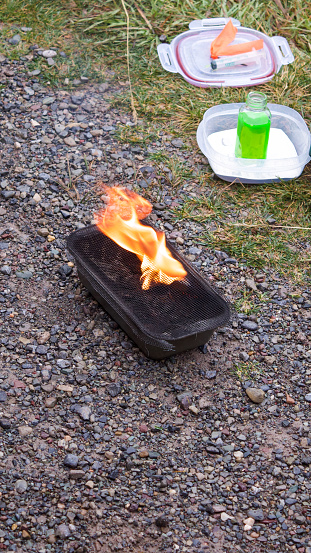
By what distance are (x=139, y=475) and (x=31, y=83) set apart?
3.21 metres

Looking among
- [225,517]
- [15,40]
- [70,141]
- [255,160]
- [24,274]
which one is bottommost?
[225,517]

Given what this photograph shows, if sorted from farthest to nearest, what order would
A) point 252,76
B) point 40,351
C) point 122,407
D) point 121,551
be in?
point 252,76
point 40,351
point 122,407
point 121,551

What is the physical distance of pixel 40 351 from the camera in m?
3.04

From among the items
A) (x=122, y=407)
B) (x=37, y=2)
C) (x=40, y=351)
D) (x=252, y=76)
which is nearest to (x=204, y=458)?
(x=122, y=407)

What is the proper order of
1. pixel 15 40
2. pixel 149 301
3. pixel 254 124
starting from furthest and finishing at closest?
pixel 15 40 → pixel 254 124 → pixel 149 301

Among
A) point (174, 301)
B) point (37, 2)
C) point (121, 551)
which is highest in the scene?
→ point (37, 2)

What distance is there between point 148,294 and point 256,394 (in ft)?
2.22

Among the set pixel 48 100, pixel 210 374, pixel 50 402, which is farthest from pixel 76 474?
pixel 48 100

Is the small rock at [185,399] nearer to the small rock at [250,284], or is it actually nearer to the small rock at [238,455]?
the small rock at [238,455]

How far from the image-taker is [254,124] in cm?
388

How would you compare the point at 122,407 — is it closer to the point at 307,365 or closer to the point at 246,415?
→ the point at 246,415

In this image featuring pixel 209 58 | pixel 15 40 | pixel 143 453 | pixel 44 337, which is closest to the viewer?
pixel 143 453

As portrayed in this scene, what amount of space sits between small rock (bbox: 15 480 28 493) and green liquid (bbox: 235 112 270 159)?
2.44 metres

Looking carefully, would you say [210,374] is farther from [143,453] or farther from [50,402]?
[50,402]
